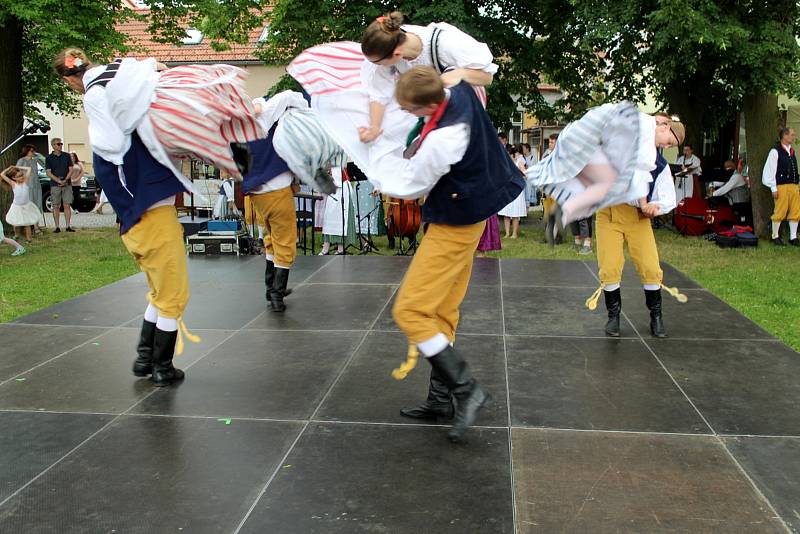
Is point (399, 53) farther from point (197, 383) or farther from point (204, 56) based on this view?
point (204, 56)

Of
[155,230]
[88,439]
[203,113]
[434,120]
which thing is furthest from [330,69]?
[88,439]

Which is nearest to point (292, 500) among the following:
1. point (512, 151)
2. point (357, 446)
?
point (357, 446)

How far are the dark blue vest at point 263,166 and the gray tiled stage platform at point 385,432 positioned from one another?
120 centimetres

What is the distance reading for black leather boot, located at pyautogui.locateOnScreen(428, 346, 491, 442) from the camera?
12.5ft

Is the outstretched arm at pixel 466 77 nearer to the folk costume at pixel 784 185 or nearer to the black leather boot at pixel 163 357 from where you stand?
the black leather boot at pixel 163 357

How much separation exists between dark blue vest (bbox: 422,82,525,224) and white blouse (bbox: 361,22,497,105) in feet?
0.97

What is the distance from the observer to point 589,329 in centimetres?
628

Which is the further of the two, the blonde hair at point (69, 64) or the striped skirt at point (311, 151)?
the striped skirt at point (311, 151)

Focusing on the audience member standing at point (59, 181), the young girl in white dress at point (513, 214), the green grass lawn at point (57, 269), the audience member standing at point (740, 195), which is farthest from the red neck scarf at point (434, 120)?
the audience member standing at point (59, 181)

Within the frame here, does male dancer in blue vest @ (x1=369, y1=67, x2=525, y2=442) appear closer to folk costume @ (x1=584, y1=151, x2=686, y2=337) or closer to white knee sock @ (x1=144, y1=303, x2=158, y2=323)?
white knee sock @ (x1=144, y1=303, x2=158, y2=323)

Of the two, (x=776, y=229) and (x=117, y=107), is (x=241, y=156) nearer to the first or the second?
(x=117, y=107)

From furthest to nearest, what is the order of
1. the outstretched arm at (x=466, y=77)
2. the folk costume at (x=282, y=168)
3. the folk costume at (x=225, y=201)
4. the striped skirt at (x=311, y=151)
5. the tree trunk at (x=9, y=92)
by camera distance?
1. the tree trunk at (x=9, y=92)
2. the folk costume at (x=225, y=201)
3. the folk costume at (x=282, y=168)
4. the striped skirt at (x=311, y=151)
5. the outstretched arm at (x=466, y=77)

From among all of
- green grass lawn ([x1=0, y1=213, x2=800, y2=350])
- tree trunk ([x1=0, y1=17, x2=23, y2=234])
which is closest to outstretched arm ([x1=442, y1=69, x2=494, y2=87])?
green grass lawn ([x1=0, y1=213, x2=800, y2=350])

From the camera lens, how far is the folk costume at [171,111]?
14.0ft
